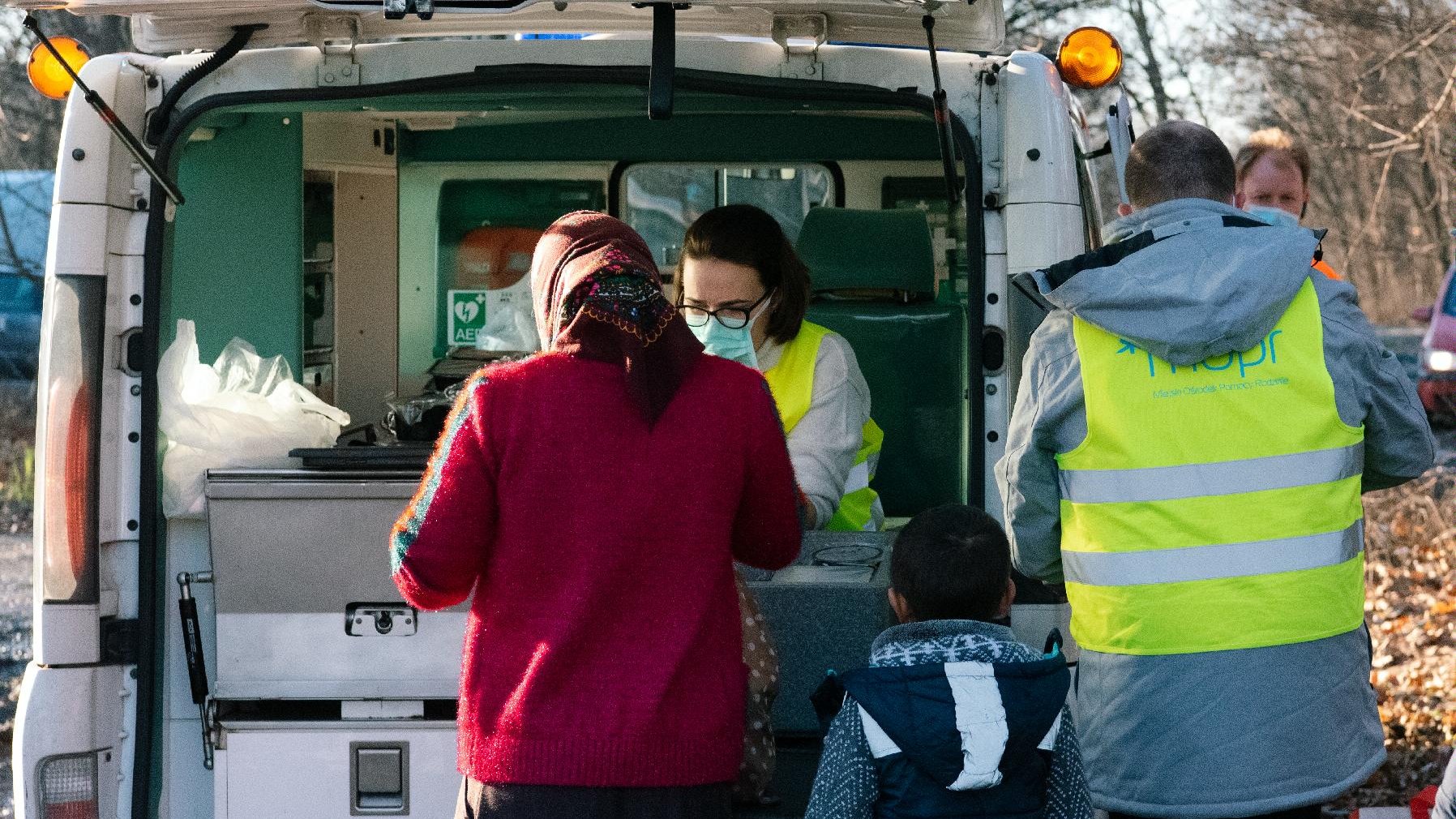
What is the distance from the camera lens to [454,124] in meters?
5.74

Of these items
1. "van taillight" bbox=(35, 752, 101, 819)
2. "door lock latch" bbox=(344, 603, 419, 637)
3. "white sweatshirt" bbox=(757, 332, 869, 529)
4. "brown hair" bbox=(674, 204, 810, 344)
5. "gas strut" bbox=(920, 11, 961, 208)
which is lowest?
"van taillight" bbox=(35, 752, 101, 819)

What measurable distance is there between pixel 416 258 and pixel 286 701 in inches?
102

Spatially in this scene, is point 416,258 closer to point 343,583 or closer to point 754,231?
point 754,231

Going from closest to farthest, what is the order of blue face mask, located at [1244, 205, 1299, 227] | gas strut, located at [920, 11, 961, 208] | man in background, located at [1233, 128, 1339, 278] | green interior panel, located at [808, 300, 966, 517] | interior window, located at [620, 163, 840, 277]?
gas strut, located at [920, 11, 961, 208], blue face mask, located at [1244, 205, 1299, 227], man in background, located at [1233, 128, 1339, 278], green interior panel, located at [808, 300, 966, 517], interior window, located at [620, 163, 840, 277]

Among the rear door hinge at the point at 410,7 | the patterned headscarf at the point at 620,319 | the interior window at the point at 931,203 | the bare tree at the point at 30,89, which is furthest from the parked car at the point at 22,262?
the patterned headscarf at the point at 620,319

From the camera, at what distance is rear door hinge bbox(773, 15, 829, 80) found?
3359 mm

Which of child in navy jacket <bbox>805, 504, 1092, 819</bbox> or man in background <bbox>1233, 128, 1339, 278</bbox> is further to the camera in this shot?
man in background <bbox>1233, 128, 1339, 278</bbox>

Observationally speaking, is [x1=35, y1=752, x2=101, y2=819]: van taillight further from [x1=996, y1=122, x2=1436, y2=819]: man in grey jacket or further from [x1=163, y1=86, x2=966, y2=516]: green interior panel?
[x1=996, y1=122, x2=1436, y2=819]: man in grey jacket

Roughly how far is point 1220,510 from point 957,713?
1.74 ft

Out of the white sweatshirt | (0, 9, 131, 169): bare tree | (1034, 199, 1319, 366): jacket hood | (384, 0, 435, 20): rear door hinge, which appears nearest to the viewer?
(1034, 199, 1319, 366): jacket hood

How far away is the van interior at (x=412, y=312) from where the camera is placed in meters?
3.33

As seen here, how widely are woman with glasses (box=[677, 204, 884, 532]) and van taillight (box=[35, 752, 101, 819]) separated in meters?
1.59

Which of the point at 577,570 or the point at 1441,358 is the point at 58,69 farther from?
the point at 1441,358

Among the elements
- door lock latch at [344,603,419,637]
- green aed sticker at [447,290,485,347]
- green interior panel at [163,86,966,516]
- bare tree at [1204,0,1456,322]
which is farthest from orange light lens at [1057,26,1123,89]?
bare tree at [1204,0,1456,322]
